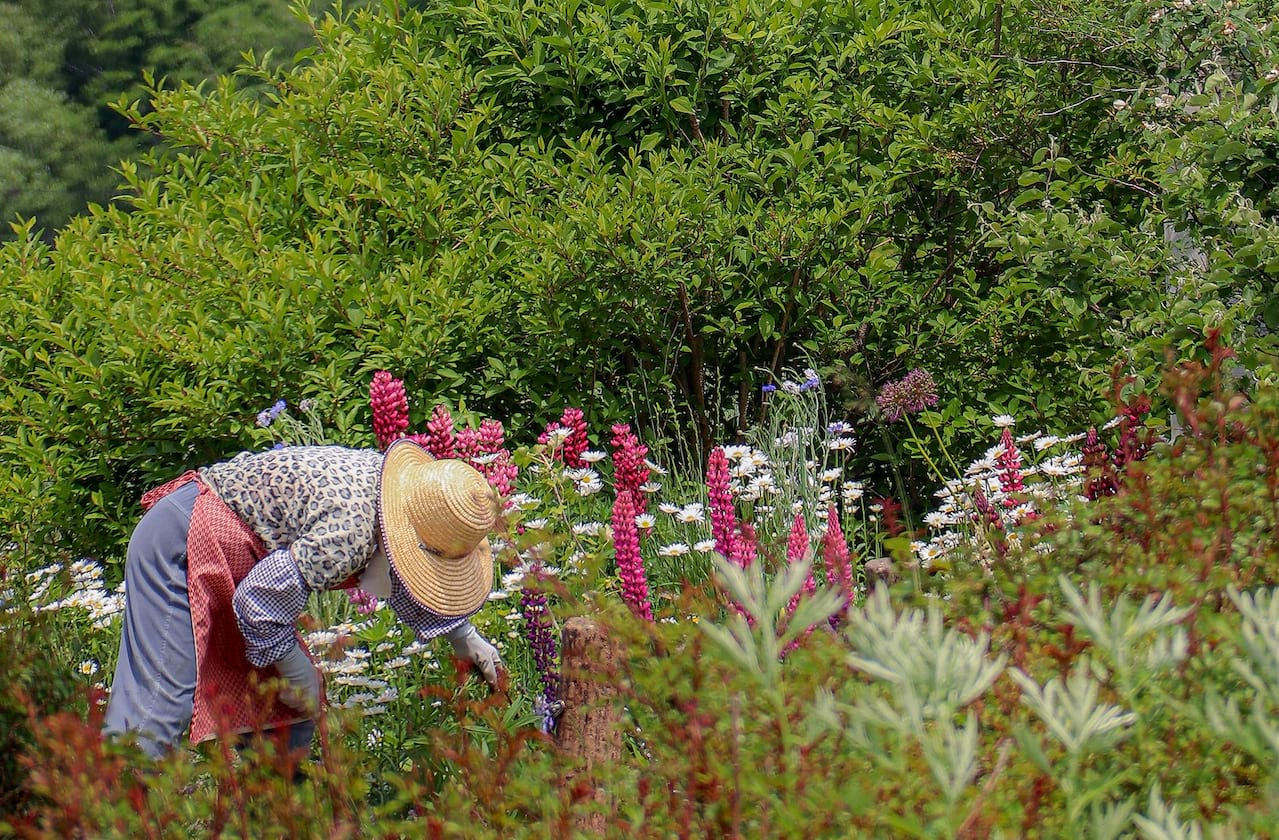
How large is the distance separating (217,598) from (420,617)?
512mm

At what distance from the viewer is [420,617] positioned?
3172 mm

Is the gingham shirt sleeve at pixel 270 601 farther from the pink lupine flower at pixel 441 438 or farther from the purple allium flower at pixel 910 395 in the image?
the purple allium flower at pixel 910 395

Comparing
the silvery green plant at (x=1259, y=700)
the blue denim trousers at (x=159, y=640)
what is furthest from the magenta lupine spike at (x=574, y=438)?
the silvery green plant at (x=1259, y=700)

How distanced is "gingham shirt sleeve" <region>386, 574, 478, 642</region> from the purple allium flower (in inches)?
103

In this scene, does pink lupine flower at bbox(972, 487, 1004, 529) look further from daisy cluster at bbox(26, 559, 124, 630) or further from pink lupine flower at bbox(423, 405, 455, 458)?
daisy cluster at bbox(26, 559, 124, 630)

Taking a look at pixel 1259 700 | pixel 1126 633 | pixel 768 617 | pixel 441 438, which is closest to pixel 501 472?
pixel 441 438

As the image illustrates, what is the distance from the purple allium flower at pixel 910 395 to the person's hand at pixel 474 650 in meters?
2.53

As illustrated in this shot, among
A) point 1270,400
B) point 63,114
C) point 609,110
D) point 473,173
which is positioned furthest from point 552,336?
point 63,114

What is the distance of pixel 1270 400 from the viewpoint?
2.33 meters

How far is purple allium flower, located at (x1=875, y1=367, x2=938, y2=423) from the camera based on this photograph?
17.1ft

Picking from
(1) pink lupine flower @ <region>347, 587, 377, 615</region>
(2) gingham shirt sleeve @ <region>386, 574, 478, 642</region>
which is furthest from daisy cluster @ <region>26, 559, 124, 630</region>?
(2) gingham shirt sleeve @ <region>386, 574, 478, 642</region>

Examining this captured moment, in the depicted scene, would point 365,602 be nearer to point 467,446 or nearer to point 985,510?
point 467,446

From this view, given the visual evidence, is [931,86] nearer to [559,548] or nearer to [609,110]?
[609,110]

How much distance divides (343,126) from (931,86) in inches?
107
